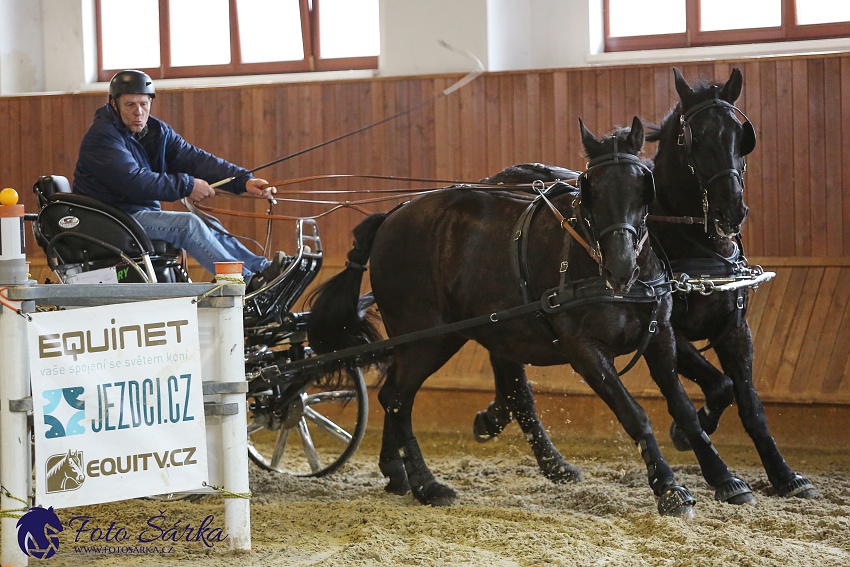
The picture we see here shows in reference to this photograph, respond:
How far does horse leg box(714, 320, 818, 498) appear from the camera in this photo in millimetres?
4461

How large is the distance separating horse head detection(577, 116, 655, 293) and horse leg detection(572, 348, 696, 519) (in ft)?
1.19

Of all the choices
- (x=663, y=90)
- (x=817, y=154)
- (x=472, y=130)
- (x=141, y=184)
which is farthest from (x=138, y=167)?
(x=817, y=154)

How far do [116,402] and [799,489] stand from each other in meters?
2.98

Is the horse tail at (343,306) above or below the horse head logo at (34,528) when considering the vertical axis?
above

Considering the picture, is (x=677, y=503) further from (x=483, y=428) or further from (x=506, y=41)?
(x=506, y=41)

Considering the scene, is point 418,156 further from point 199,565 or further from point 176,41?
point 199,565

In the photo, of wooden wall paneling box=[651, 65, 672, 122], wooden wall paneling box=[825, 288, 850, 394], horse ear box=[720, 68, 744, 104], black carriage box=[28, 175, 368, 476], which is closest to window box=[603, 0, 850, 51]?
wooden wall paneling box=[651, 65, 672, 122]

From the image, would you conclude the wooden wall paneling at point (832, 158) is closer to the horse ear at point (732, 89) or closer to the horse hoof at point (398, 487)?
the horse ear at point (732, 89)

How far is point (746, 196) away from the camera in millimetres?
6414

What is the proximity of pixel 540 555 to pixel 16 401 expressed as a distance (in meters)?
1.89

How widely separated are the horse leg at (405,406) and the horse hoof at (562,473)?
69 centimetres

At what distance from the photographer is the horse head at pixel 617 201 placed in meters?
3.75

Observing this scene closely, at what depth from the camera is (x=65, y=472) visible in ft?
10.7

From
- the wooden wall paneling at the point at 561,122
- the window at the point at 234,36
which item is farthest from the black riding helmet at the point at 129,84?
the window at the point at 234,36
